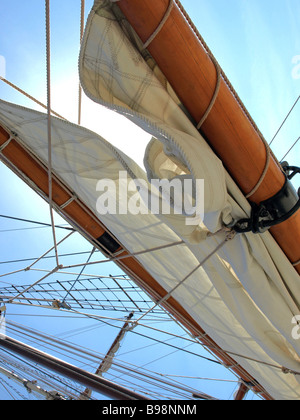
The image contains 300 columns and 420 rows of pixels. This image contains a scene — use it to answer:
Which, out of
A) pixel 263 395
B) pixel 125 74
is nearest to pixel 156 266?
pixel 125 74

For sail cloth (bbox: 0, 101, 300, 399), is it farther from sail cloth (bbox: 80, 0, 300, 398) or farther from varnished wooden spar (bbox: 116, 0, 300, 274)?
varnished wooden spar (bbox: 116, 0, 300, 274)

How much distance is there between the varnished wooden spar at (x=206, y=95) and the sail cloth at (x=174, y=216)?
75 millimetres

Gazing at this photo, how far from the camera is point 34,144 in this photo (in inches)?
100

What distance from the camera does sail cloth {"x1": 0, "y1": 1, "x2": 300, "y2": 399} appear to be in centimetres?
143

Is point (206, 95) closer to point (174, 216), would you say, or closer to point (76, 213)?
point (174, 216)

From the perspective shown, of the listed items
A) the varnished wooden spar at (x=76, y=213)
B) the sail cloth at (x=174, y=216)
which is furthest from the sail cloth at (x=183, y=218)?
the varnished wooden spar at (x=76, y=213)

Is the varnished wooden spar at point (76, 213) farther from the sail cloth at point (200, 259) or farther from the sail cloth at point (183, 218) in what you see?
the sail cloth at point (183, 218)

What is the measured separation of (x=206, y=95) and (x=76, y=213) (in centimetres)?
180

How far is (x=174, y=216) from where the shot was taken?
5.95 ft

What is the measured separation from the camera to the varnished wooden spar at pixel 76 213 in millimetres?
2658

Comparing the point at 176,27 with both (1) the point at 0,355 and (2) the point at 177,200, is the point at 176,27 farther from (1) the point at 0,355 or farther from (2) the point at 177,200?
(1) the point at 0,355

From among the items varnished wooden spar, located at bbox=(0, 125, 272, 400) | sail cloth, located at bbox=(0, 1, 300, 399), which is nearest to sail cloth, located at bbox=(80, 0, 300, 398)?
sail cloth, located at bbox=(0, 1, 300, 399)

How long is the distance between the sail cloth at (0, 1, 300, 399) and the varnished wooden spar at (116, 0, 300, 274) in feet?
0.24

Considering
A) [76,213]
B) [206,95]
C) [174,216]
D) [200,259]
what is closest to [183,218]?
[174,216]
